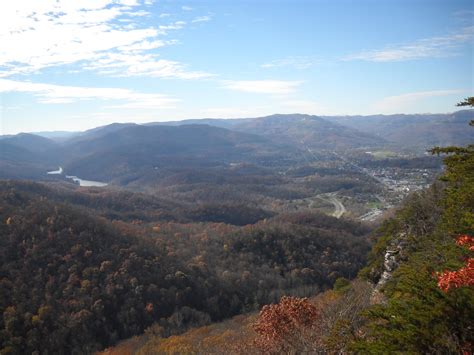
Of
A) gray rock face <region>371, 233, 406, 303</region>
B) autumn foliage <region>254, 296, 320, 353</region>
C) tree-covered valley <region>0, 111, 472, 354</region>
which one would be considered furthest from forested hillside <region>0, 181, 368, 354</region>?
autumn foliage <region>254, 296, 320, 353</region>

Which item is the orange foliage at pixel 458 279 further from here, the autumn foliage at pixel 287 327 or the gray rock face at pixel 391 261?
the gray rock face at pixel 391 261

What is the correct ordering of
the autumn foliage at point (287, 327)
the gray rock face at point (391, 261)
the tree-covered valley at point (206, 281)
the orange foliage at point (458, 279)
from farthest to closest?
1. the gray rock face at point (391, 261)
2. the autumn foliage at point (287, 327)
3. the tree-covered valley at point (206, 281)
4. the orange foliage at point (458, 279)

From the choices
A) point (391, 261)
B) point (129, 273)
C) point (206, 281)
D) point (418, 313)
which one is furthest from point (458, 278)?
point (206, 281)

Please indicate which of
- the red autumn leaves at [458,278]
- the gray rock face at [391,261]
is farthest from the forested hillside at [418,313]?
the gray rock face at [391,261]

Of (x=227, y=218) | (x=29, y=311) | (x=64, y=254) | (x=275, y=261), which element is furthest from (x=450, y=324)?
(x=227, y=218)

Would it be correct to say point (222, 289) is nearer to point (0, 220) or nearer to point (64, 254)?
point (64, 254)

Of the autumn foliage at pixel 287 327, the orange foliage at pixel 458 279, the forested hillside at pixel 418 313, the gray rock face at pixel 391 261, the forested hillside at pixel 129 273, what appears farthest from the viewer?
the forested hillside at pixel 129 273

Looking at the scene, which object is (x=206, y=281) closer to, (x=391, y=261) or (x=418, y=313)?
(x=391, y=261)

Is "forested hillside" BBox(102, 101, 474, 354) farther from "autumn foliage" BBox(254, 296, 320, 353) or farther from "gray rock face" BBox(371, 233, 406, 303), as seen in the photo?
"gray rock face" BBox(371, 233, 406, 303)

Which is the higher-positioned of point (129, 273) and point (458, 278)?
point (458, 278)
